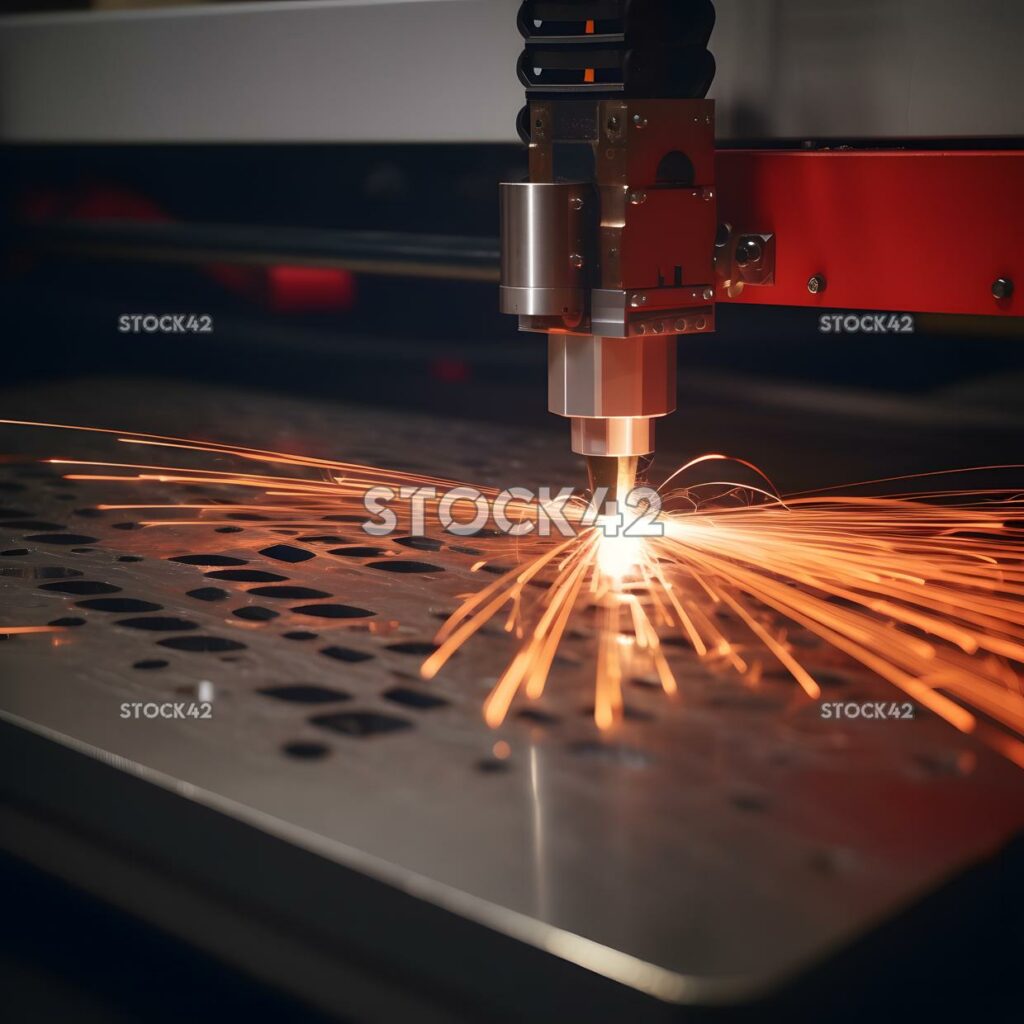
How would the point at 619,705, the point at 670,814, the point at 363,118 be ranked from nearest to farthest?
1. the point at 670,814
2. the point at 619,705
3. the point at 363,118

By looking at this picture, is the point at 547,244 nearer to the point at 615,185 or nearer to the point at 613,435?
the point at 615,185

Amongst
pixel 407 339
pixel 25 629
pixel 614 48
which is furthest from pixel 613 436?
pixel 407 339

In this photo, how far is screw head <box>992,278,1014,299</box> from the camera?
0.86 metres

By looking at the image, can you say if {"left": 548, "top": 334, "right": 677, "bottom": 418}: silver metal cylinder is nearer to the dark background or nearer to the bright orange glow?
the dark background

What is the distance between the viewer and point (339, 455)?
5.08 ft

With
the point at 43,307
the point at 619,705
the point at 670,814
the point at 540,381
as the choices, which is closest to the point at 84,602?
the point at 619,705

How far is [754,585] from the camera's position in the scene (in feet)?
3.43

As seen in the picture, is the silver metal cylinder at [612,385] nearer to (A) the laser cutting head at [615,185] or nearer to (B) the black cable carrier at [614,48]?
(A) the laser cutting head at [615,185]

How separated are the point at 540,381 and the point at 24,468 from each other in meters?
0.64

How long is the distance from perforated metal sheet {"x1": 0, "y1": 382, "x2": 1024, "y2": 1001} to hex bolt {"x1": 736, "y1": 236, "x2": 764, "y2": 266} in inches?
10.7

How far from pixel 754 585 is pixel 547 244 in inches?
A: 12.6

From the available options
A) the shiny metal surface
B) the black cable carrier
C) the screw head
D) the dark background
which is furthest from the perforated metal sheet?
the dark background

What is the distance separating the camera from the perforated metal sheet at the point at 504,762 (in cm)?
56

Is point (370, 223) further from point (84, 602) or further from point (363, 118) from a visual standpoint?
point (84, 602)
